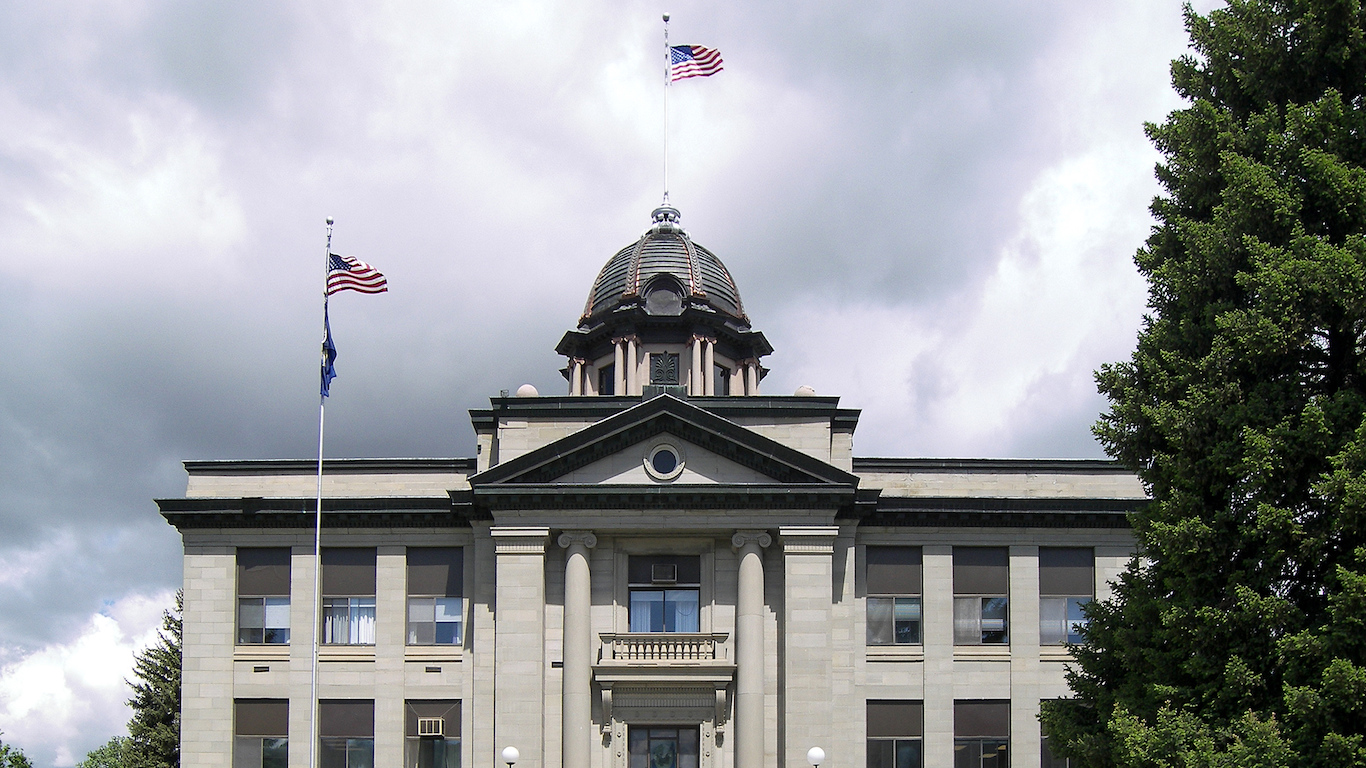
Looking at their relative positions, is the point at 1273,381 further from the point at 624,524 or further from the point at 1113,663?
the point at 624,524

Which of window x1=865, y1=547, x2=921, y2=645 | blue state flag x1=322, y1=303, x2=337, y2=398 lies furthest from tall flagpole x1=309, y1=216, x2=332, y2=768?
window x1=865, y1=547, x2=921, y2=645

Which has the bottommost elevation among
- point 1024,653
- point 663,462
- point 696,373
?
point 1024,653

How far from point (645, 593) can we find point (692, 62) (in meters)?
Answer: 18.1

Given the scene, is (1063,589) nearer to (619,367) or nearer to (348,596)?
(619,367)

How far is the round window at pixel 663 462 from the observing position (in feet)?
108

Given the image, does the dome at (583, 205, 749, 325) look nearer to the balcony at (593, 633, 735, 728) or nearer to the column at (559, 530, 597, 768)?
the column at (559, 530, 597, 768)

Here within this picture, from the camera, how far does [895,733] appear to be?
34219 mm

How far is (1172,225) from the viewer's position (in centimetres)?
2053

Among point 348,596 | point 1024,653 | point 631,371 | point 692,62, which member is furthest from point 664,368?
point 1024,653

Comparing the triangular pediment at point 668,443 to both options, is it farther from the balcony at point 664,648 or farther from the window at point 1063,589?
the window at point 1063,589

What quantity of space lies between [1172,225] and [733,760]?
712 inches

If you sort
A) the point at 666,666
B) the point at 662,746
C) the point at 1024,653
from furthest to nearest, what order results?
the point at 1024,653
the point at 662,746
the point at 666,666

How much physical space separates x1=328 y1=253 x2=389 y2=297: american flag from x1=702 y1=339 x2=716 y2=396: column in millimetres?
13273

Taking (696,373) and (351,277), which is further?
(696,373)
